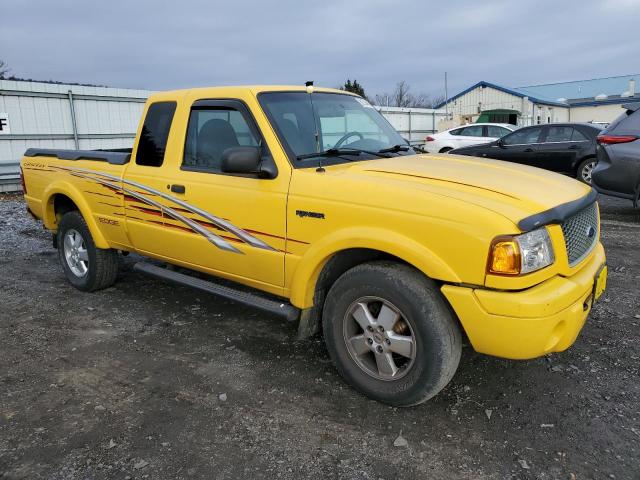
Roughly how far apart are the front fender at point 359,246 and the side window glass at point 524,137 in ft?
34.4

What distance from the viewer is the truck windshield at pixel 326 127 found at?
3.54 metres

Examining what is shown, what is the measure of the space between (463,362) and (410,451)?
3.63 ft

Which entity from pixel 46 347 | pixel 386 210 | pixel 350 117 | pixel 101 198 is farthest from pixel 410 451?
pixel 101 198

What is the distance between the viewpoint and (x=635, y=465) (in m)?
2.54

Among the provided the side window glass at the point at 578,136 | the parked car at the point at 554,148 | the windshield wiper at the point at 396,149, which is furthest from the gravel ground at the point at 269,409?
the side window glass at the point at 578,136

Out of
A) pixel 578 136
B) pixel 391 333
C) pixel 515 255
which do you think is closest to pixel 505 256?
pixel 515 255

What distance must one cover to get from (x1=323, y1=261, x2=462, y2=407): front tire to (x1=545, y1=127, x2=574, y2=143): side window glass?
1035cm

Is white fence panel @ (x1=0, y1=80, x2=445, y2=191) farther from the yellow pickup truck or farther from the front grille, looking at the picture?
the front grille

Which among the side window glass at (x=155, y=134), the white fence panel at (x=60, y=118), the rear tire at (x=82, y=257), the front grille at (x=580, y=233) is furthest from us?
the white fence panel at (x=60, y=118)

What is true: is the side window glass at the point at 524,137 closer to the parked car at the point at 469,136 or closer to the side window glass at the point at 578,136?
the side window glass at the point at 578,136

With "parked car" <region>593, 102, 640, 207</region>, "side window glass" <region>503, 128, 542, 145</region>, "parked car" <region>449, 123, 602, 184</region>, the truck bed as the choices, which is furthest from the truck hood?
"side window glass" <region>503, 128, 542, 145</region>

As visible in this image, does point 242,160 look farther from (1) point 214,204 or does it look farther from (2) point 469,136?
(2) point 469,136

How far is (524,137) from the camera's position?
484 inches

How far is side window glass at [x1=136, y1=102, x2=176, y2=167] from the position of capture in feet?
13.8
